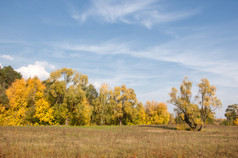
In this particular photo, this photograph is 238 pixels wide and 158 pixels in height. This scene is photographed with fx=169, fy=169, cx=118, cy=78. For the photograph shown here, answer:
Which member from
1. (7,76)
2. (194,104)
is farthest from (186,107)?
(7,76)

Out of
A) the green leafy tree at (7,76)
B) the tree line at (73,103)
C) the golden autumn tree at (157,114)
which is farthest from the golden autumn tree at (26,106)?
the golden autumn tree at (157,114)

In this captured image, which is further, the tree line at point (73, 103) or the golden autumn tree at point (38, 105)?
the golden autumn tree at point (38, 105)

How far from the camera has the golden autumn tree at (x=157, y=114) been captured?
7228cm

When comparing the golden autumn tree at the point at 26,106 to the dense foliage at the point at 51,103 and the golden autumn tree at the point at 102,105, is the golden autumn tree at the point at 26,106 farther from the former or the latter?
the golden autumn tree at the point at 102,105

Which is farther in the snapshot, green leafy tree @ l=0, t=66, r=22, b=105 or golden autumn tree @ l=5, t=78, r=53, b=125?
green leafy tree @ l=0, t=66, r=22, b=105

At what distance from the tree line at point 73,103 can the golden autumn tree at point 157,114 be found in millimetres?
13092

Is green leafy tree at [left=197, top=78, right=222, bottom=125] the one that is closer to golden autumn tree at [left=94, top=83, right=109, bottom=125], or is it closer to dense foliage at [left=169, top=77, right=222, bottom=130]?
dense foliage at [left=169, top=77, right=222, bottom=130]

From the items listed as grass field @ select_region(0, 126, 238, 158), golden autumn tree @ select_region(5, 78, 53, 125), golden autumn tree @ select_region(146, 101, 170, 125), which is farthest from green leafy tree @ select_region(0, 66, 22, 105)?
golden autumn tree @ select_region(146, 101, 170, 125)

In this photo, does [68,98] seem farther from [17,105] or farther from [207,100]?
[207,100]

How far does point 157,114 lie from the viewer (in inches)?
2926

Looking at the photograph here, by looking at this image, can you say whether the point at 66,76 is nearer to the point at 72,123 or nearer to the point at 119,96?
the point at 72,123

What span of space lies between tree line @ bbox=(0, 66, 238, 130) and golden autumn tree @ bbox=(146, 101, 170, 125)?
43.0 feet

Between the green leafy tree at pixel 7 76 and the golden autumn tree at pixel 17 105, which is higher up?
the green leafy tree at pixel 7 76

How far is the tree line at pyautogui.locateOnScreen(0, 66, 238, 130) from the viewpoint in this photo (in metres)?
34.0
